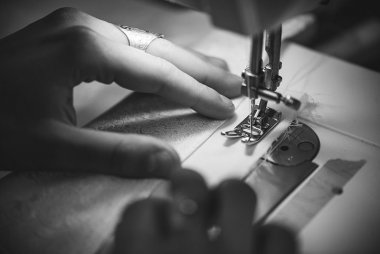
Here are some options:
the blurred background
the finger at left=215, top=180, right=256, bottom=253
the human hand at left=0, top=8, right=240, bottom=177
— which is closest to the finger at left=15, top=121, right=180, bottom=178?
the human hand at left=0, top=8, right=240, bottom=177

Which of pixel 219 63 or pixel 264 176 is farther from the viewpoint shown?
pixel 219 63

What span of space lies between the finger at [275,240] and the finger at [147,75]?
0.32 m

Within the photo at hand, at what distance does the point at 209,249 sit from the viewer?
0.66 metres

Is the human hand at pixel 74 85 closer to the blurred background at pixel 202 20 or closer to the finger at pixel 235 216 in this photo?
the finger at pixel 235 216

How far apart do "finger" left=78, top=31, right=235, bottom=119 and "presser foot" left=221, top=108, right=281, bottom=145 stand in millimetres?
65

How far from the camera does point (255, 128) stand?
85 cm

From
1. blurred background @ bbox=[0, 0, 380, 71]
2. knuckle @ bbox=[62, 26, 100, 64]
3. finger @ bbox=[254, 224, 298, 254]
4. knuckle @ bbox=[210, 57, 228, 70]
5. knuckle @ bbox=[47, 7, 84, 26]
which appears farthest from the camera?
blurred background @ bbox=[0, 0, 380, 71]

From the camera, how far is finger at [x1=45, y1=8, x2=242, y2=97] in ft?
3.22

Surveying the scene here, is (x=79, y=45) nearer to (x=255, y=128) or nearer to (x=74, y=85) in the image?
(x=74, y=85)

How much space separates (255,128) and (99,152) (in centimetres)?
36

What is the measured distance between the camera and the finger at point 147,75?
840mm

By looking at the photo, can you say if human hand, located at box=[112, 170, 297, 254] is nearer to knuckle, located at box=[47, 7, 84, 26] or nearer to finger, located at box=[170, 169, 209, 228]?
finger, located at box=[170, 169, 209, 228]

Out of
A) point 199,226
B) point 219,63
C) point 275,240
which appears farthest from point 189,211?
point 219,63

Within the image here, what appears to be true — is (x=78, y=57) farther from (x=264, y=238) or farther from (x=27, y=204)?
(x=264, y=238)
